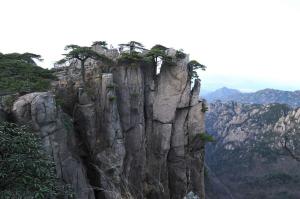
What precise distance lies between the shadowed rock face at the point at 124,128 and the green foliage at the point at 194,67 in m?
0.80

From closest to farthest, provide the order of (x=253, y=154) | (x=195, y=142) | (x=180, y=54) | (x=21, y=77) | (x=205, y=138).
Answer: (x=21, y=77), (x=180, y=54), (x=205, y=138), (x=195, y=142), (x=253, y=154)

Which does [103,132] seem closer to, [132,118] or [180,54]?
[132,118]

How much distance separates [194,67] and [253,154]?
99320 millimetres

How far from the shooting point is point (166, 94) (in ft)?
161

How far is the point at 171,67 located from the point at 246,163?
9776cm

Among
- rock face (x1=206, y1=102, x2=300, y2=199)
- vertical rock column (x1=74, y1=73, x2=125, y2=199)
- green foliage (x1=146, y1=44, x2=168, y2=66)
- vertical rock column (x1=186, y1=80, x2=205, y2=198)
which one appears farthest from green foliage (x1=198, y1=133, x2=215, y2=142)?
rock face (x1=206, y1=102, x2=300, y2=199)

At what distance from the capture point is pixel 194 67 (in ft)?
165

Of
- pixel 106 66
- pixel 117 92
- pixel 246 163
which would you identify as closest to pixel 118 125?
pixel 117 92

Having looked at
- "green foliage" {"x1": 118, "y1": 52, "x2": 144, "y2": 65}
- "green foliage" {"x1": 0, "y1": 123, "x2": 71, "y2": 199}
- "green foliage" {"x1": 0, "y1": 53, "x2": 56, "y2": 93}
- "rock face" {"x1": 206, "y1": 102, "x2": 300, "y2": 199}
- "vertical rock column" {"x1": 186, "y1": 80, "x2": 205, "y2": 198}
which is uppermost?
"green foliage" {"x1": 118, "y1": 52, "x2": 144, "y2": 65}

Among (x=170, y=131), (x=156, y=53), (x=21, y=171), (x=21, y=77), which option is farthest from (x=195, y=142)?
(x=21, y=171)

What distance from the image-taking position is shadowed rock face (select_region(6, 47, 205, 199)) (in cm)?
3164

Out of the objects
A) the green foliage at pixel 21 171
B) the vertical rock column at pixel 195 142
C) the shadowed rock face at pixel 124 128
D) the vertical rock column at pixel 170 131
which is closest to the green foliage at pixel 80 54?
the shadowed rock face at pixel 124 128

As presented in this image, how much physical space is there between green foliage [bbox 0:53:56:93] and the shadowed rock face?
2.16 m

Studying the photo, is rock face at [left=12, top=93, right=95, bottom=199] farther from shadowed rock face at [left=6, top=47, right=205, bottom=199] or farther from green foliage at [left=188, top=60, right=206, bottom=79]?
green foliage at [left=188, top=60, right=206, bottom=79]
